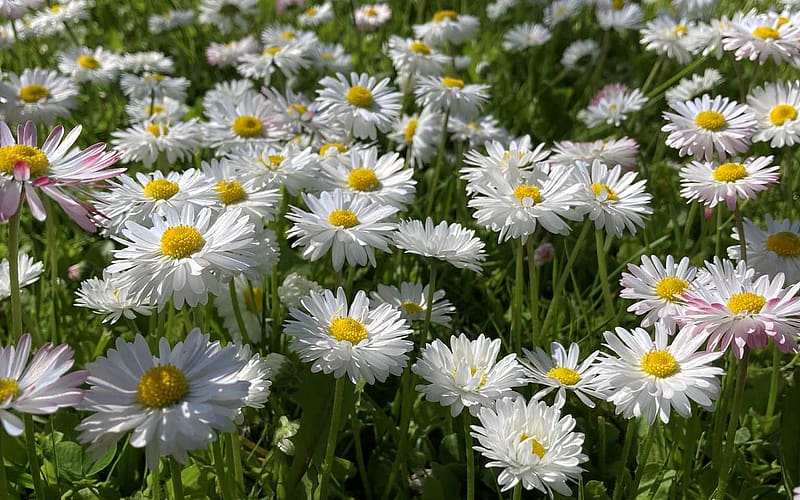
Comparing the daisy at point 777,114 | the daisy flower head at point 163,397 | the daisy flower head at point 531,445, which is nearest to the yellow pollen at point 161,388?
the daisy flower head at point 163,397

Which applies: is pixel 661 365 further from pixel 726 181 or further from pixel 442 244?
pixel 726 181

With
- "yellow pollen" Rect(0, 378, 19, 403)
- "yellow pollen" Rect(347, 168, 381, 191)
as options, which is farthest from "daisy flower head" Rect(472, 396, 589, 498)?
"yellow pollen" Rect(347, 168, 381, 191)

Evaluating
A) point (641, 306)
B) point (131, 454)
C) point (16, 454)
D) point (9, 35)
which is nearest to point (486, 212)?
point (641, 306)

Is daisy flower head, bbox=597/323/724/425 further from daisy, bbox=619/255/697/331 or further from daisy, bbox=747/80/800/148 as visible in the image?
daisy, bbox=747/80/800/148

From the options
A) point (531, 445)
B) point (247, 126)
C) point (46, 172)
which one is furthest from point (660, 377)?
point (247, 126)

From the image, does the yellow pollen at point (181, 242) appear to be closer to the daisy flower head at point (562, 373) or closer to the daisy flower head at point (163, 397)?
the daisy flower head at point (163, 397)

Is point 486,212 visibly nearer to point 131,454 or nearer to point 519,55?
point 131,454
